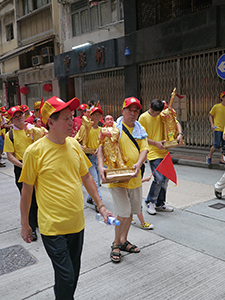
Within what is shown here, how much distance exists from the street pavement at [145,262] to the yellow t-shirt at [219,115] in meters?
3.30

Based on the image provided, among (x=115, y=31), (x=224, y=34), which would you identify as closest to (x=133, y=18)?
(x=115, y=31)

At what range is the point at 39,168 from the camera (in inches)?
95.0

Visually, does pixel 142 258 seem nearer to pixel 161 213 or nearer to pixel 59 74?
pixel 161 213

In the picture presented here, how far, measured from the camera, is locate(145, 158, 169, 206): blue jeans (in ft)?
Answer: 16.9

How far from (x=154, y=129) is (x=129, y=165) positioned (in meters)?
1.54

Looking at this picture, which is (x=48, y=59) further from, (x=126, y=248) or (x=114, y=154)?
(x=126, y=248)

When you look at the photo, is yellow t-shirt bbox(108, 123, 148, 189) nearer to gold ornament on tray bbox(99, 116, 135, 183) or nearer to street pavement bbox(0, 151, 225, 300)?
gold ornament on tray bbox(99, 116, 135, 183)

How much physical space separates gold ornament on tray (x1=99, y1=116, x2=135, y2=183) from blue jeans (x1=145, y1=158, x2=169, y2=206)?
1.55 m

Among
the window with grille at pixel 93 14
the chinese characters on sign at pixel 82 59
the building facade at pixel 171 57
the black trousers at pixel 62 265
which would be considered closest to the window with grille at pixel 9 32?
the window with grille at pixel 93 14

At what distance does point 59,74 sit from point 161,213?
502 inches

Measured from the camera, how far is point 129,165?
12.5ft

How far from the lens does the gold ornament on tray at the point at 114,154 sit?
3.62 metres

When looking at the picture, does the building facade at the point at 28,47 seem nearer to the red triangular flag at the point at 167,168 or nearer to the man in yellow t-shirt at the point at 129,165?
the red triangular flag at the point at 167,168

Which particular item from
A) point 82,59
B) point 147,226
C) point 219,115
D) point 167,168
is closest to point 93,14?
point 82,59
